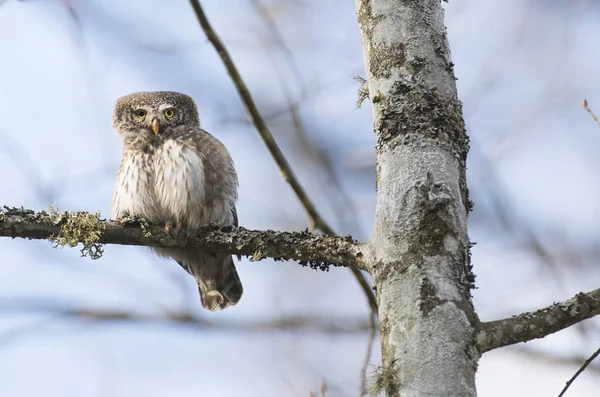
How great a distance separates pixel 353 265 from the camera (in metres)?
2.39

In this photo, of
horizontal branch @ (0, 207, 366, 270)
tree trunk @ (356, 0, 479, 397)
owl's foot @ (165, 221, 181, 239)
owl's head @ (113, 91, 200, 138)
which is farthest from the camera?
owl's head @ (113, 91, 200, 138)

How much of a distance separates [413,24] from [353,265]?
33.9 inches

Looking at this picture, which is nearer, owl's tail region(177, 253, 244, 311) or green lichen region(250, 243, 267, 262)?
green lichen region(250, 243, 267, 262)

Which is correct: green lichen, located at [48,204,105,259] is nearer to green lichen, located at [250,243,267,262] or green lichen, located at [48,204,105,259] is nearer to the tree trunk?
green lichen, located at [250,243,267,262]

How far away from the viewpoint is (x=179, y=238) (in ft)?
10.5

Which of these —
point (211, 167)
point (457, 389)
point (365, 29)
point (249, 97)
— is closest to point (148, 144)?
point (211, 167)

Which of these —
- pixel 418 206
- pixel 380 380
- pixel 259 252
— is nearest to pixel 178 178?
pixel 259 252

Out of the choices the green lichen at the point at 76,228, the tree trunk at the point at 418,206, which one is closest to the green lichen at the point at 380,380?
the tree trunk at the point at 418,206

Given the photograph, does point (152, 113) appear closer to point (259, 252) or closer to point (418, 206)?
point (259, 252)

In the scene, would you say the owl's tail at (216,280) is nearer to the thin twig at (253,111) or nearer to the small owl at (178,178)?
the small owl at (178,178)

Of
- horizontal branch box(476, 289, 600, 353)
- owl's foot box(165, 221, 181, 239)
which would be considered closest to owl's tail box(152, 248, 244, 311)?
owl's foot box(165, 221, 181, 239)

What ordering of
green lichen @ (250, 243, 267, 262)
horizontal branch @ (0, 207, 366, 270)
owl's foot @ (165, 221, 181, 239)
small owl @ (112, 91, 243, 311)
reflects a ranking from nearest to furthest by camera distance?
horizontal branch @ (0, 207, 366, 270) < green lichen @ (250, 243, 267, 262) < owl's foot @ (165, 221, 181, 239) < small owl @ (112, 91, 243, 311)

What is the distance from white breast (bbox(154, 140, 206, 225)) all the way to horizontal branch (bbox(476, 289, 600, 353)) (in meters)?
2.20

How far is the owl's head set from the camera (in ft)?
16.0
